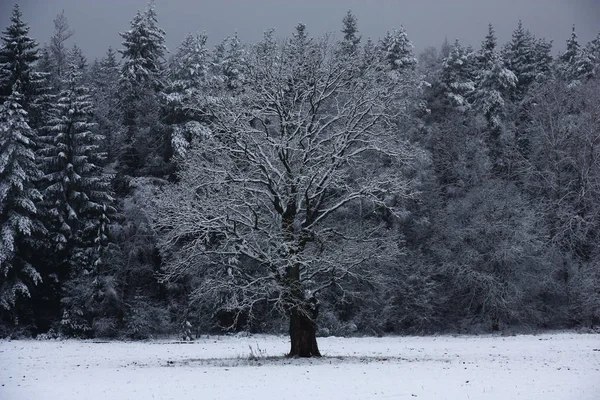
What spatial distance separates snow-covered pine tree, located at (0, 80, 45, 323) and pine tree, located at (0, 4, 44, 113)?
3.07 metres

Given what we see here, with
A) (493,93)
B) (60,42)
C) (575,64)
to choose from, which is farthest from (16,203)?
(575,64)

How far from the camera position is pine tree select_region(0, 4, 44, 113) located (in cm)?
3806

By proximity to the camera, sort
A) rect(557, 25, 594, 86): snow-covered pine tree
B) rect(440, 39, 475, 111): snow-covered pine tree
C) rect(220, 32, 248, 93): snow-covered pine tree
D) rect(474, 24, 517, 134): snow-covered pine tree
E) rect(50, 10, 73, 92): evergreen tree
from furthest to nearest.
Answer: rect(440, 39, 475, 111): snow-covered pine tree, rect(50, 10, 73, 92): evergreen tree, rect(557, 25, 594, 86): snow-covered pine tree, rect(474, 24, 517, 134): snow-covered pine tree, rect(220, 32, 248, 93): snow-covered pine tree

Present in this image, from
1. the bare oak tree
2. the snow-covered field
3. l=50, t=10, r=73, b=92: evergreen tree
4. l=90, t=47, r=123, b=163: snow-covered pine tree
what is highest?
l=50, t=10, r=73, b=92: evergreen tree

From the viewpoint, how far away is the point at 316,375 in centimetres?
1603

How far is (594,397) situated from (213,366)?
36.3ft

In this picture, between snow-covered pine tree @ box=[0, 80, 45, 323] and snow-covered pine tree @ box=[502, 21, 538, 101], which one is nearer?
snow-covered pine tree @ box=[0, 80, 45, 323]

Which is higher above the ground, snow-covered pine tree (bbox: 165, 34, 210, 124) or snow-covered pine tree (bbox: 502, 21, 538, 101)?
snow-covered pine tree (bbox: 502, 21, 538, 101)

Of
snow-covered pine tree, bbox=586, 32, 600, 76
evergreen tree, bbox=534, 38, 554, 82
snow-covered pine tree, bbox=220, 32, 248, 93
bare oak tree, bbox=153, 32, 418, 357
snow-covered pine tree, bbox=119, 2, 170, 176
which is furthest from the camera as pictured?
evergreen tree, bbox=534, 38, 554, 82

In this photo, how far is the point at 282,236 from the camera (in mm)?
20688

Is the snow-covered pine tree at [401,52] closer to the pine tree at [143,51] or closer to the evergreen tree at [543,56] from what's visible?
the evergreen tree at [543,56]

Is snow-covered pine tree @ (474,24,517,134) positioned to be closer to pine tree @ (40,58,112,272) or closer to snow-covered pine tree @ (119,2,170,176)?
snow-covered pine tree @ (119,2,170,176)

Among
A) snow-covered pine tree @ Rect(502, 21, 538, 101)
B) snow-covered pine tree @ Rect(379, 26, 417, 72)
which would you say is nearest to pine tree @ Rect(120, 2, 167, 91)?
snow-covered pine tree @ Rect(379, 26, 417, 72)

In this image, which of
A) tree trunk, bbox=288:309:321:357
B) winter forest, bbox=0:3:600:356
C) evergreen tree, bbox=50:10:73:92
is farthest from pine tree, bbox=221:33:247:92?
tree trunk, bbox=288:309:321:357
